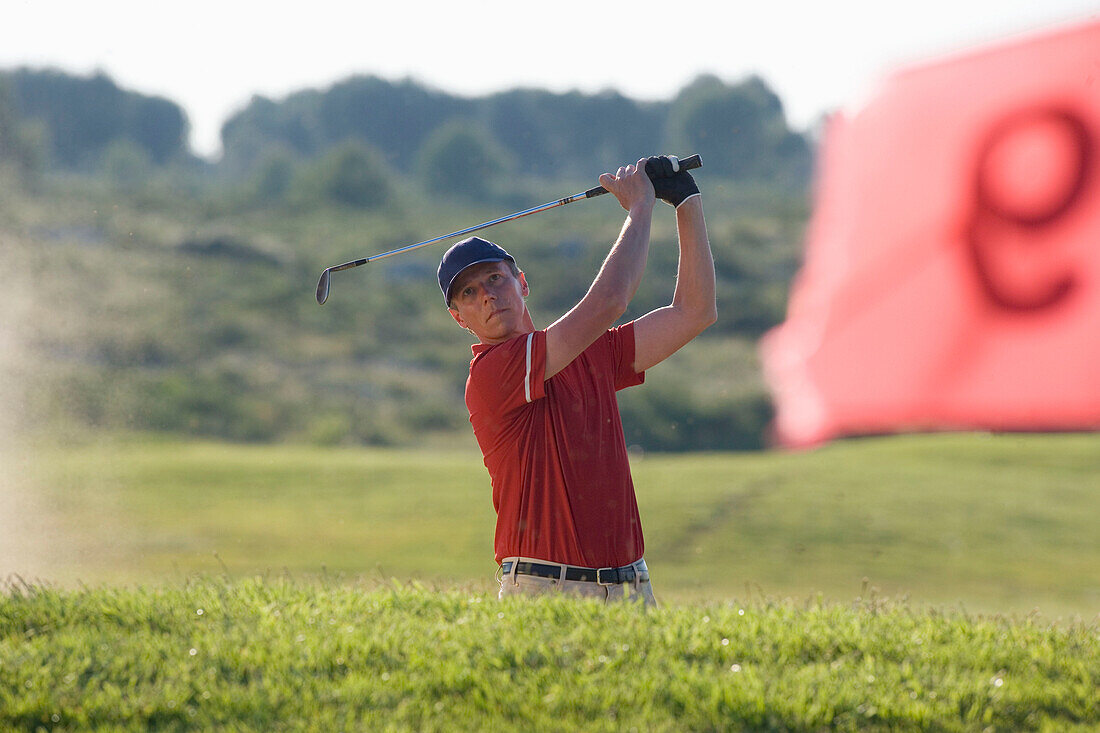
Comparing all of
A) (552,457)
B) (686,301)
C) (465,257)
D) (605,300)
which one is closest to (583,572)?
(552,457)

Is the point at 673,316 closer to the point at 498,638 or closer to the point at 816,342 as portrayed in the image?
the point at 498,638

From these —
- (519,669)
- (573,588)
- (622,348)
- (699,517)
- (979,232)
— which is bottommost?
(699,517)

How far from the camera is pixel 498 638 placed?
439 centimetres

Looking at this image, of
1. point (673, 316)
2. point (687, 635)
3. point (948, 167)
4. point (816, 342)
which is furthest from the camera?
point (948, 167)

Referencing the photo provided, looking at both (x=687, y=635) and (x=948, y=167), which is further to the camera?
(x=948, y=167)

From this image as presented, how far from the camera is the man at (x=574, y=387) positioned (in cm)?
464

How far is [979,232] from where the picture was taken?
1105cm

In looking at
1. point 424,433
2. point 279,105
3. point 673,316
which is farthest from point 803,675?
point 279,105

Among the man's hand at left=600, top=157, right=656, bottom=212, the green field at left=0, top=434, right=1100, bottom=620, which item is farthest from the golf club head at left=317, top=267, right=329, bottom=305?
the green field at left=0, top=434, right=1100, bottom=620

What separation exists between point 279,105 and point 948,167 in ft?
347

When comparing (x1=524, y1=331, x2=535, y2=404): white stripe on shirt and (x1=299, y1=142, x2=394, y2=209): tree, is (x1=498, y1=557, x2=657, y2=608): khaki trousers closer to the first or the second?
(x1=524, y1=331, x2=535, y2=404): white stripe on shirt

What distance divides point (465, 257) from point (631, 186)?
0.76 m

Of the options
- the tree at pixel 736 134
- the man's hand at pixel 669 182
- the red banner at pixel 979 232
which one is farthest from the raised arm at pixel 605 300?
the tree at pixel 736 134

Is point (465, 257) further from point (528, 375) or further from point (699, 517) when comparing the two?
point (699, 517)
